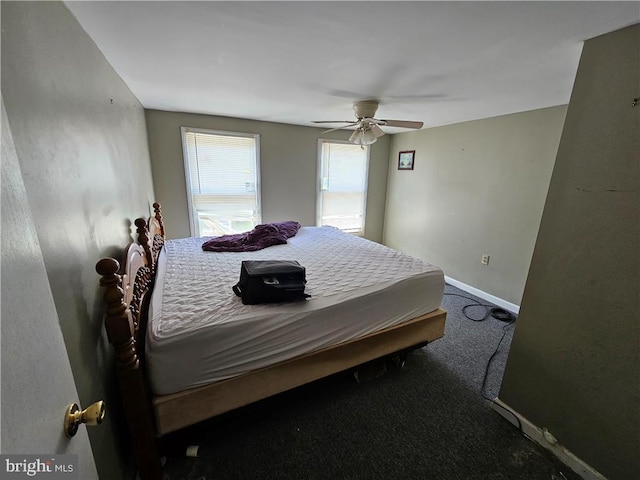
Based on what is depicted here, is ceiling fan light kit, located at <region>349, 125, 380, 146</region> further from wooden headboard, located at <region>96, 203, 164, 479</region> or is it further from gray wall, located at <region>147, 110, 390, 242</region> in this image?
wooden headboard, located at <region>96, 203, 164, 479</region>

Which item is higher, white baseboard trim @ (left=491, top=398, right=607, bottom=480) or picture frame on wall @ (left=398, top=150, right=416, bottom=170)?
picture frame on wall @ (left=398, top=150, right=416, bottom=170)

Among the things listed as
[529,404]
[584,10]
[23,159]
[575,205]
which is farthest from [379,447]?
[584,10]

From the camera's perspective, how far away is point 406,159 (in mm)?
4215

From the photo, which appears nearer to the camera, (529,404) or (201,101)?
(529,404)

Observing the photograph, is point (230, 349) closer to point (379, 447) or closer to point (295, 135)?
point (379, 447)

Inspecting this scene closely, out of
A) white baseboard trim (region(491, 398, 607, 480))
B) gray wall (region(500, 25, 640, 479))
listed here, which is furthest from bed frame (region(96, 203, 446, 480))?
gray wall (region(500, 25, 640, 479))

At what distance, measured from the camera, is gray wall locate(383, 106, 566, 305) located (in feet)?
8.92

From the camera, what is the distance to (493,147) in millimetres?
3053

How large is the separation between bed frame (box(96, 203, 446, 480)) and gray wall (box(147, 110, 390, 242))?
1510 mm

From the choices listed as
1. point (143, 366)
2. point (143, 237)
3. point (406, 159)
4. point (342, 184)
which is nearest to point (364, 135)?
point (342, 184)

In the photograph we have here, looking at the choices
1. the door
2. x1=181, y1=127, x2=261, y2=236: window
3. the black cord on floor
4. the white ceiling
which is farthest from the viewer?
x1=181, y1=127, x2=261, y2=236: window

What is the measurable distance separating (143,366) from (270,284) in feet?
2.41

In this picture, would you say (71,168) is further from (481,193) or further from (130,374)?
(481,193)

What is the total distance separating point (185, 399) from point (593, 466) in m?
2.09
